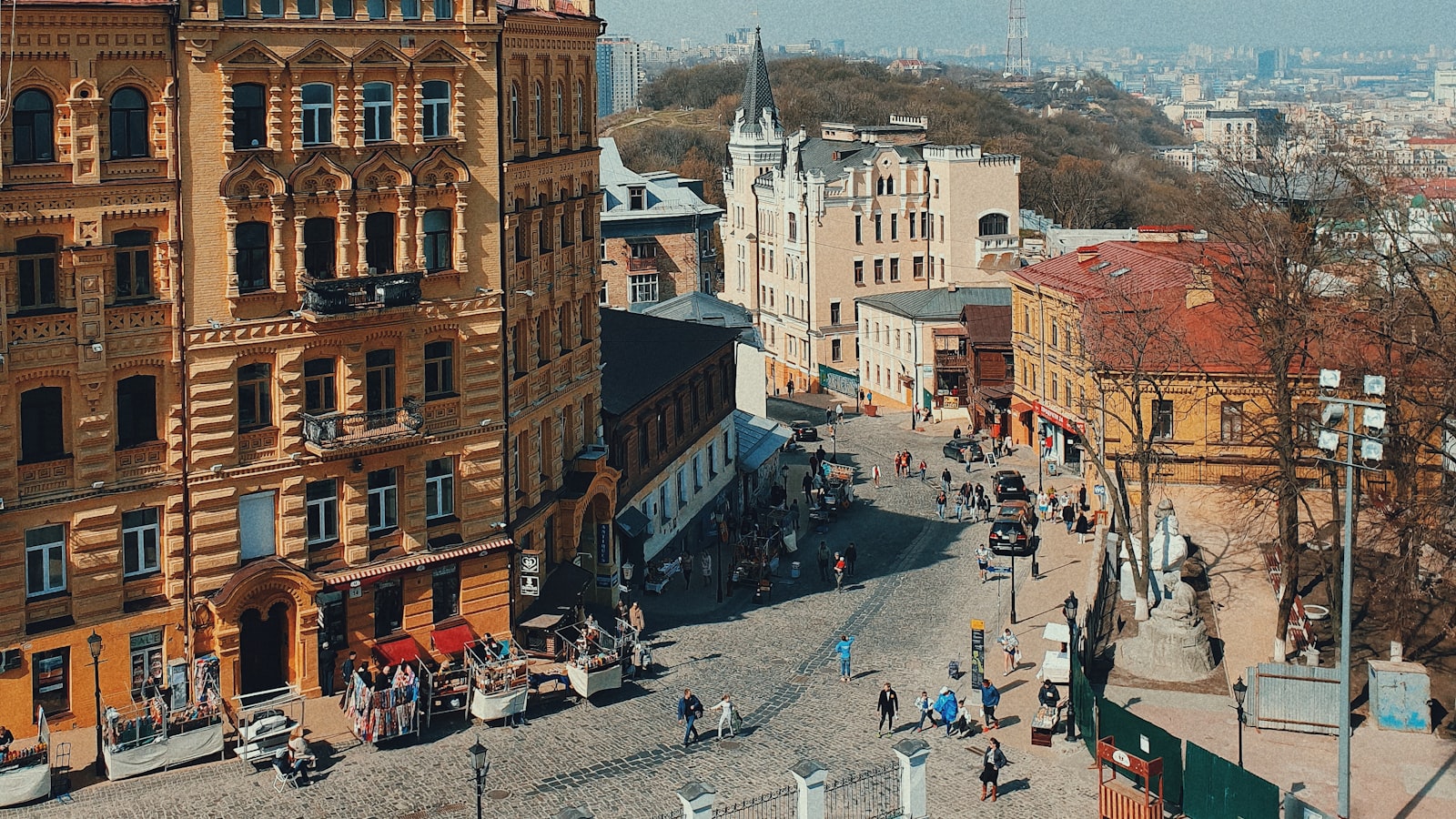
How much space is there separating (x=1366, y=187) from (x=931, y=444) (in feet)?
108

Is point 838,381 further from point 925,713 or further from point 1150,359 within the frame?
point 925,713

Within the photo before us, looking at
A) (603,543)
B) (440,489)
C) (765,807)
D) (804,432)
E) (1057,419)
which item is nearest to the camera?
(765,807)

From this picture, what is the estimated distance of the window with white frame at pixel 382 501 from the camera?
133 ft

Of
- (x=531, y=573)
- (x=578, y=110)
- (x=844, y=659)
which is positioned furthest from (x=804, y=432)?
(x=531, y=573)

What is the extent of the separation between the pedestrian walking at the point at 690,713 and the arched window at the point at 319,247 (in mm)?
13023

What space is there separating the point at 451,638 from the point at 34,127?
15359 millimetres

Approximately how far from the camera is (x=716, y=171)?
168 metres

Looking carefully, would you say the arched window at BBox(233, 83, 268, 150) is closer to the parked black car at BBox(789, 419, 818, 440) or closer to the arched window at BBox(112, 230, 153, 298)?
the arched window at BBox(112, 230, 153, 298)

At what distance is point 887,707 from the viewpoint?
3903cm

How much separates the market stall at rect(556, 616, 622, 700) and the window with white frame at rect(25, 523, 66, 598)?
1193cm

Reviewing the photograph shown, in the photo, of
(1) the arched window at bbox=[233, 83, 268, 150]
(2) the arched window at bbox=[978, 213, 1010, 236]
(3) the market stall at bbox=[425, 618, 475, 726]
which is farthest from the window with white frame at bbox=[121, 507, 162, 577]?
(2) the arched window at bbox=[978, 213, 1010, 236]

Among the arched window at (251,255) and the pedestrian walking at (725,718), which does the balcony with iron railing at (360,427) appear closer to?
the arched window at (251,255)

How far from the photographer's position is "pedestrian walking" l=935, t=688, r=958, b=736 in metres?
38.9

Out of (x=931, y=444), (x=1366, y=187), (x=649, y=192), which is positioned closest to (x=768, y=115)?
(x=649, y=192)
